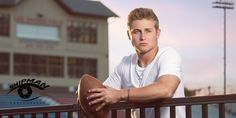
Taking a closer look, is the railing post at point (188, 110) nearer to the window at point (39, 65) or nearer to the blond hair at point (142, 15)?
the blond hair at point (142, 15)

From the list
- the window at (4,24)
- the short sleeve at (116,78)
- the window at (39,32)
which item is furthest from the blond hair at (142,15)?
the window at (39,32)

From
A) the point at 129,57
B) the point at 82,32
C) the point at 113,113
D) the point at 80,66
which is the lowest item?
the point at 80,66

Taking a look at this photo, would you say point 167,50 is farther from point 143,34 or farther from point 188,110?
point 188,110

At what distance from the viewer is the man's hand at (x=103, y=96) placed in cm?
192

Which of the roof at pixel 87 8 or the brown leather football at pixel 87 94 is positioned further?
the roof at pixel 87 8

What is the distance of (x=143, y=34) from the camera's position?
2.02m

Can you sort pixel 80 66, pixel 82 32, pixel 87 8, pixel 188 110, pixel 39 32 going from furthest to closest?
pixel 87 8
pixel 39 32
pixel 82 32
pixel 80 66
pixel 188 110

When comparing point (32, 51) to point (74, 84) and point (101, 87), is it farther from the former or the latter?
point (101, 87)

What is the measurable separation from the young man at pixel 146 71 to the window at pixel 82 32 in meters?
39.6

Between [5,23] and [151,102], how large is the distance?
3843 cm

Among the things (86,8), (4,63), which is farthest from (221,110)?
(86,8)

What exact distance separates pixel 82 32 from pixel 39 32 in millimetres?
3054

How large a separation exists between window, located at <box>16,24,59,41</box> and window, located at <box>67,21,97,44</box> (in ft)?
3.34

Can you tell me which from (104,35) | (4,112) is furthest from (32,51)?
(4,112)
